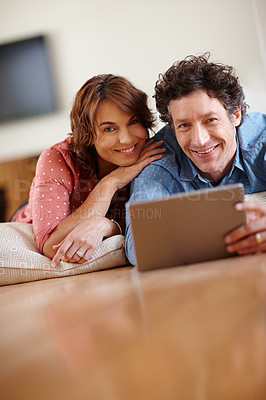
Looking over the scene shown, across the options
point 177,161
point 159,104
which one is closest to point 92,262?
point 177,161

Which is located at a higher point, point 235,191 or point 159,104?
point 159,104

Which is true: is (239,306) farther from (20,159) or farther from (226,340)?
(20,159)

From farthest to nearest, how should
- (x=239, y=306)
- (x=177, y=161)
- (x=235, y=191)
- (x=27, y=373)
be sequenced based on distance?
1. (x=177, y=161)
2. (x=235, y=191)
3. (x=239, y=306)
4. (x=27, y=373)

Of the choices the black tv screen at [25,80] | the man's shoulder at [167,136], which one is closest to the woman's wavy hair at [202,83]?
the man's shoulder at [167,136]

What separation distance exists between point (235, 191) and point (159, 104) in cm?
86

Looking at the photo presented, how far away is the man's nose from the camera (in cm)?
175

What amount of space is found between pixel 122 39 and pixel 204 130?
2768mm

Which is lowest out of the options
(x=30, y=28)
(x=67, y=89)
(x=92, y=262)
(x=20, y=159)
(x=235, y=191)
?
(x=92, y=262)

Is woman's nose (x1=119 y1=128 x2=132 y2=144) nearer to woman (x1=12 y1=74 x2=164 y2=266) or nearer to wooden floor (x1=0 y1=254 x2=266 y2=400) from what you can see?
woman (x1=12 y1=74 x2=164 y2=266)

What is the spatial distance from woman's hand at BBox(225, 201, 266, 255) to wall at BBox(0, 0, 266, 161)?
2.77 meters

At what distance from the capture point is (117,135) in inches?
79.8

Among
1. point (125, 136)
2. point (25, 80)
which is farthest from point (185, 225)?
point (25, 80)

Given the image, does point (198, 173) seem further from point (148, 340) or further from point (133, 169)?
point (148, 340)

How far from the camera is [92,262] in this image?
73.3 inches
